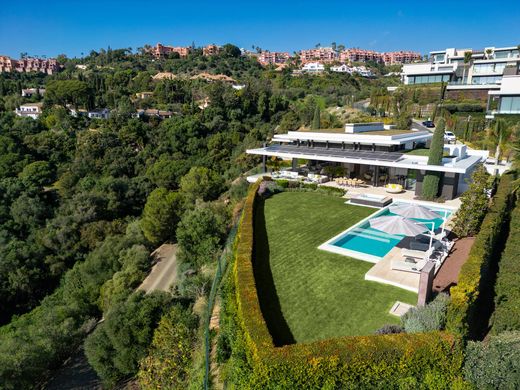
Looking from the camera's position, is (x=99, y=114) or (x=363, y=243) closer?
(x=363, y=243)

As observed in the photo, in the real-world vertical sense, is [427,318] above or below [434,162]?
below

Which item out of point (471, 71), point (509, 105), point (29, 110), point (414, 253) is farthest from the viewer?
point (29, 110)

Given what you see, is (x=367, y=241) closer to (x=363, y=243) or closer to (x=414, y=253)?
(x=363, y=243)

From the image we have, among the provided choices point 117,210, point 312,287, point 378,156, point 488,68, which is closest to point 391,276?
point 312,287

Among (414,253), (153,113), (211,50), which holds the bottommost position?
(414,253)

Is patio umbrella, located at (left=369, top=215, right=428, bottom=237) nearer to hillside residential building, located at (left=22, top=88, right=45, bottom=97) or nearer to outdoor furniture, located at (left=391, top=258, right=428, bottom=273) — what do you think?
outdoor furniture, located at (left=391, top=258, right=428, bottom=273)

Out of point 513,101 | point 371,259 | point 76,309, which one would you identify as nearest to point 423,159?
point 371,259

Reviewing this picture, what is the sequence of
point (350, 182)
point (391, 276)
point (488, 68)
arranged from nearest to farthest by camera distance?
point (391, 276)
point (350, 182)
point (488, 68)
